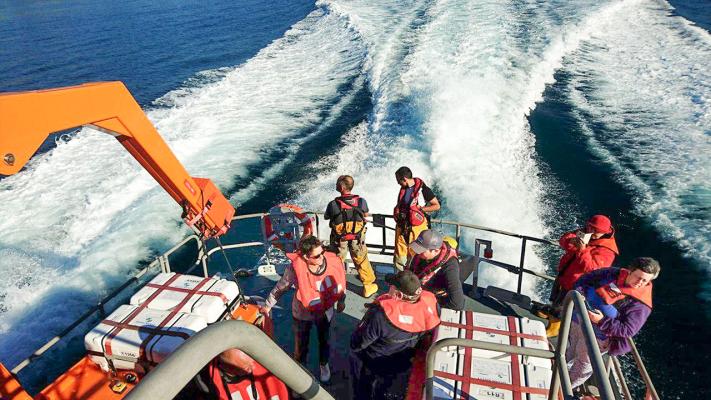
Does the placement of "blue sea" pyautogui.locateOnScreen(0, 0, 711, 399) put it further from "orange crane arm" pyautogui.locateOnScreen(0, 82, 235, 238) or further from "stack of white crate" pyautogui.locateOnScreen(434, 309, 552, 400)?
"orange crane arm" pyautogui.locateOnScreen(0, 82, 235, 238)

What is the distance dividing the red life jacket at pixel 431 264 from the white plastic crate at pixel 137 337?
1.97m

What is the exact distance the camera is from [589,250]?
4625 millimetres

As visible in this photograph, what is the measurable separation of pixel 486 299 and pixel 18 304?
8934 mm

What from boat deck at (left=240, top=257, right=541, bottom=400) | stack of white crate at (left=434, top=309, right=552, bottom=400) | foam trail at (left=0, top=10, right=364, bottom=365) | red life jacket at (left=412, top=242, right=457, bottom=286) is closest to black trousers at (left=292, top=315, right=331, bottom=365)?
boat deck at (left=240, top=257, right=541, bottom=400)

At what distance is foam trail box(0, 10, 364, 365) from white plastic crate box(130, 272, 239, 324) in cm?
570

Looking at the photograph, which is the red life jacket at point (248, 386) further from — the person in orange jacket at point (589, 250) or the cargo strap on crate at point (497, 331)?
the person in orange jacket at point (589, 250)

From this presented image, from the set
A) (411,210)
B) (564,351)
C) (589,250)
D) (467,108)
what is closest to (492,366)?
(564,351)

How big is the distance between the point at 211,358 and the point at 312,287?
3.05 metres

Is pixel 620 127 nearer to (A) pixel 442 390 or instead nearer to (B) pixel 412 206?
(B) pixel 412 206

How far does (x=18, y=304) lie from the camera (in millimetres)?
9445

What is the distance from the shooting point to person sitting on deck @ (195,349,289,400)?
9.30 ft

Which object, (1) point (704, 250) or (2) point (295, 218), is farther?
(1) point (704, 250)

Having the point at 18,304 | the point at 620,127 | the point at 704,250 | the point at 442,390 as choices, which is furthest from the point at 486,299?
the point at 620,127

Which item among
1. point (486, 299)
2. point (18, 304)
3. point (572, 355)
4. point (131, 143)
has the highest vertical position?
point (131, 143)
